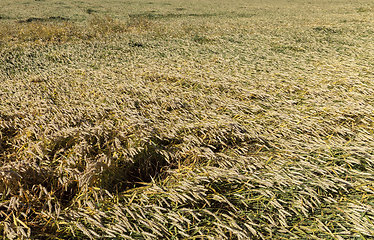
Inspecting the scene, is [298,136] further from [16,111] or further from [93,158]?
[16,111]

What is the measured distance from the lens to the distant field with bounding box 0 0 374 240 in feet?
4.94

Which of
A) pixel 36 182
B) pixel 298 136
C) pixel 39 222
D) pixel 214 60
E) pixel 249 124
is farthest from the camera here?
pixel 214 60

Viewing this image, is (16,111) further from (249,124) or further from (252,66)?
(252,66)

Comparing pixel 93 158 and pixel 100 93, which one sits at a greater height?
pixel 100 93

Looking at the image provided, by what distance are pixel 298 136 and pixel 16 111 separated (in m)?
3.42

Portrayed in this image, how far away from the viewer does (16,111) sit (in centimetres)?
274

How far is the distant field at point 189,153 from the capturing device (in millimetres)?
1505

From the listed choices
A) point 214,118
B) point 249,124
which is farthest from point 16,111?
point 249,124

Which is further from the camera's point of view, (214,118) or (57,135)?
(214,118)

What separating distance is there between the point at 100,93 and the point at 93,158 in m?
1.61

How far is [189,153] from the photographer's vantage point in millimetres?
2248

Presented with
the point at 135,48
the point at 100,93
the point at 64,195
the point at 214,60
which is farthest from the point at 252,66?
the point at 64,195

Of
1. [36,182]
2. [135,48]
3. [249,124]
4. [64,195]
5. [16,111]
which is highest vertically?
[135,48]

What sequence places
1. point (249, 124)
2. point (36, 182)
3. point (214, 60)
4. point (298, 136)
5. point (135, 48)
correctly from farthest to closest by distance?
point (135, 48)
point (214, 60)
point (249, 124)
point (298, 136)
point (36, 182)
